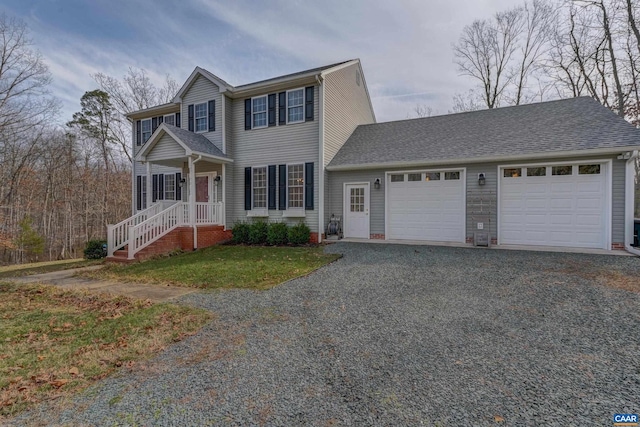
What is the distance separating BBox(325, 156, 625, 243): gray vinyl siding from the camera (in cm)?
804

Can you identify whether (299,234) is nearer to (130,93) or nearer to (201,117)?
(201,117)

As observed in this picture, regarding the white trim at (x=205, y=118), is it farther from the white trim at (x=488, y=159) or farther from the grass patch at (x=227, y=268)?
the white trim at (x=488, y=159)

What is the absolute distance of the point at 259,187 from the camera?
39.5 ft

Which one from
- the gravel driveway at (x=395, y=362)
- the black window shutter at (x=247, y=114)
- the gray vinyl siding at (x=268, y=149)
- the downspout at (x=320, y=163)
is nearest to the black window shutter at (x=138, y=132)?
the gray vinyl siding at (x=268, y=149)

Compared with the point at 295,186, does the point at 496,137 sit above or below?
above

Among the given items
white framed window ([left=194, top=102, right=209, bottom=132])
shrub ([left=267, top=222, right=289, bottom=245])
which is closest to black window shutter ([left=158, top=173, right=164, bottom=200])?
white framed window ([left=194, top=102, right=209, bottom=132])

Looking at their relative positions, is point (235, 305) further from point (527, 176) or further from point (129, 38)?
point (129, 38)

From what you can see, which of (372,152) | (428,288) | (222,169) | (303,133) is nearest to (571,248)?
(428,288)

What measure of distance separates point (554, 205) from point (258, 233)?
9703 millimetres

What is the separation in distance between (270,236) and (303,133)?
13.5 feet

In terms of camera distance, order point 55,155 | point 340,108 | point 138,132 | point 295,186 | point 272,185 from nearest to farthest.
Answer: point 295,186, point 272,185, point 340,108, point 138,132, point 55,155

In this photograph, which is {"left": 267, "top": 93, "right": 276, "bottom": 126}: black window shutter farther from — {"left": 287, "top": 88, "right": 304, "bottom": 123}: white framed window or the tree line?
the tree line

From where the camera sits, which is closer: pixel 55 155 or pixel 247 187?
pixel 247 187

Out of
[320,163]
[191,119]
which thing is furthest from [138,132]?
[320,163]
